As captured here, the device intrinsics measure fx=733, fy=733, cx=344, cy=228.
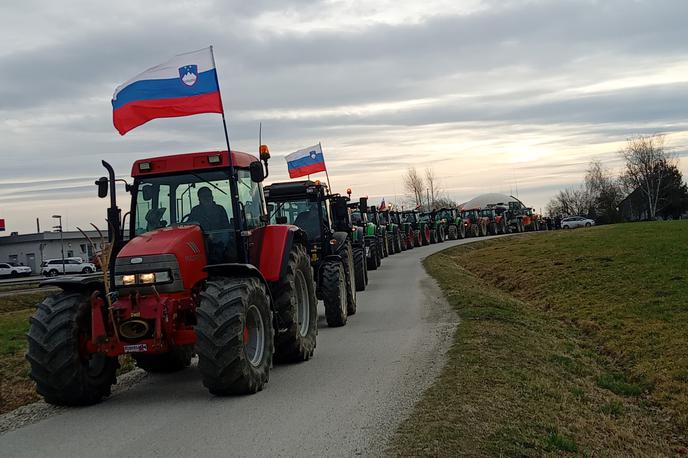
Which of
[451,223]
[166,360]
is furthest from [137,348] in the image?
[451,223]

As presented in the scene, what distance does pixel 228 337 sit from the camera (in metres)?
7.45

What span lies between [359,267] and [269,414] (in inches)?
521

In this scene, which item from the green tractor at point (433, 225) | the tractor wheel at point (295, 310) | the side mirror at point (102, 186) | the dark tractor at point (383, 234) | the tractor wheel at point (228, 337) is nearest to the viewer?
the tractor wheel at point (228, 337)

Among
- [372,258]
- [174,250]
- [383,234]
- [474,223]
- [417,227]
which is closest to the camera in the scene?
[174,250]

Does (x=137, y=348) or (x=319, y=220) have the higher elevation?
(x=319, y=220)

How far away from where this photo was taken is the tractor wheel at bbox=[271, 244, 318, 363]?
371 inches

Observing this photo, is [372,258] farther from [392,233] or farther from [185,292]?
[185,292]

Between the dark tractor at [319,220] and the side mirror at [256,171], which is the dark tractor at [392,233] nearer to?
the dark tractor at [319,220]

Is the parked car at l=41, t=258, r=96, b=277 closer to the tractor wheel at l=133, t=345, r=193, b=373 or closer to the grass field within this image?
the grass field

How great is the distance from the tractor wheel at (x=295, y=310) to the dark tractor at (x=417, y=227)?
114 feet

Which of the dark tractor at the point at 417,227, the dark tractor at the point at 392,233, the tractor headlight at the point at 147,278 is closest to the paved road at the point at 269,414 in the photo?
the tractor headlight at the point at 147,278

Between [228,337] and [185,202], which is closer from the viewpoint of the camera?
[228,337]

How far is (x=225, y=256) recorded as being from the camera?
347 inches

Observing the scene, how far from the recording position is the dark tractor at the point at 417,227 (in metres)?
46.3
